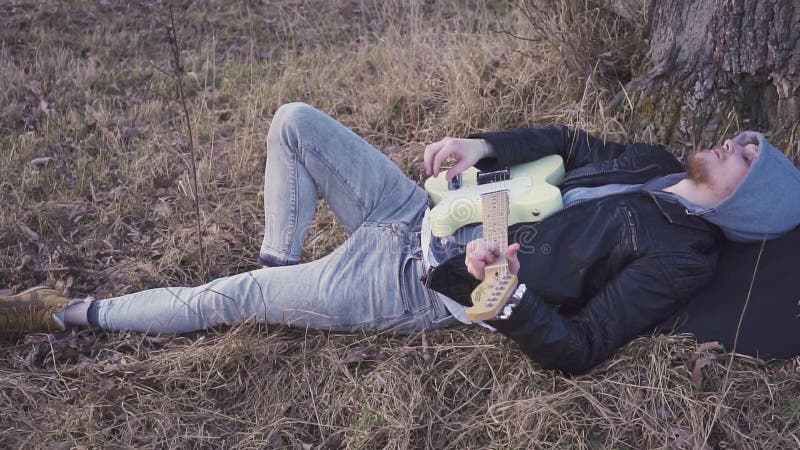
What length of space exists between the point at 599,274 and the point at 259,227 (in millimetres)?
2127

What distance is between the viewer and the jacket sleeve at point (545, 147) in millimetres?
3773

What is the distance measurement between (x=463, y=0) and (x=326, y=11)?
4.43 ft

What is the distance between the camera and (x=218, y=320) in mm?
3664

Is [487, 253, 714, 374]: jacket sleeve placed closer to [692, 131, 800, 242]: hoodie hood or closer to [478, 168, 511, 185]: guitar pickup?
[692, 131, 800, 242]: hoodie hood

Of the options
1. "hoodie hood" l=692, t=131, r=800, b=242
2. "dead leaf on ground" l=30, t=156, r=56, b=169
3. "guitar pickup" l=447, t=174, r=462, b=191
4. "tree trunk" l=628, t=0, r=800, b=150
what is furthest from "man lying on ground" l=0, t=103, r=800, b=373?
"dead leaf on ground" l=30, t=156, r=56, b=169

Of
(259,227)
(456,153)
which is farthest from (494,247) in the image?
(259,227)

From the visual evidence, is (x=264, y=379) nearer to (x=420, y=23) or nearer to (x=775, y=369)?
(x=775, y=369)

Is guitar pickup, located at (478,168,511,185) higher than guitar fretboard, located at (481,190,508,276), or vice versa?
guitar fretboard, located at (481,190,508,276)

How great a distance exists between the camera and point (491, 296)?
2.67 m

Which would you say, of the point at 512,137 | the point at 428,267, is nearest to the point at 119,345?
the point at 428,267

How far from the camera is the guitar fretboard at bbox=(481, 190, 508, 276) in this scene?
305 cm

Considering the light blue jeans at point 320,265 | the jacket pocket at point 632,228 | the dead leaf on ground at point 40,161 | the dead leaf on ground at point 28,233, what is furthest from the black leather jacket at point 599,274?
the dead leaf on ground at point 40,161

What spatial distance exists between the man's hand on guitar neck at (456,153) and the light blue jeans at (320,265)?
228mm

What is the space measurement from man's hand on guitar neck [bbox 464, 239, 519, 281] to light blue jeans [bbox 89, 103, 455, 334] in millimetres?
734
